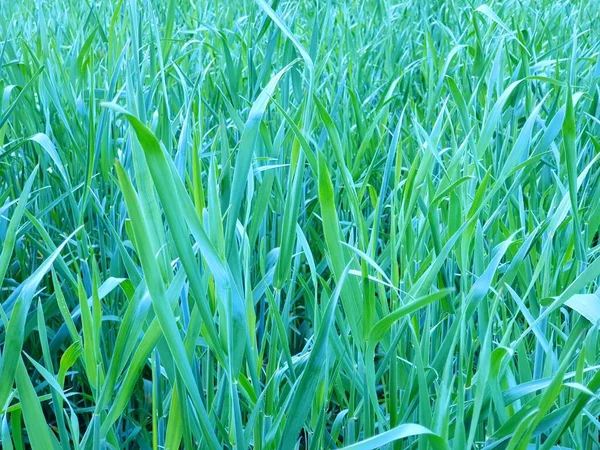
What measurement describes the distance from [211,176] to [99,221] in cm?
39

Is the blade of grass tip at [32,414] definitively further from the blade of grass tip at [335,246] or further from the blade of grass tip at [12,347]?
the blade of grass tip at [335,246]

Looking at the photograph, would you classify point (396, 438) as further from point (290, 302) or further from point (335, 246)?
point (290, 302)

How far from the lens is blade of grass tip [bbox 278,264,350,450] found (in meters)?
0.51

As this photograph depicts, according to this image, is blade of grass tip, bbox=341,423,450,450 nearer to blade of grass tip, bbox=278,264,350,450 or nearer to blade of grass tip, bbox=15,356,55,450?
blade of grass tip, bbox=278,264,350,450

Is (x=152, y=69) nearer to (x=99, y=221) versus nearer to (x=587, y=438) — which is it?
(x=99, y=221)

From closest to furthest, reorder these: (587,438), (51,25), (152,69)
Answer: (587,438)
(152,69)
(51,25)

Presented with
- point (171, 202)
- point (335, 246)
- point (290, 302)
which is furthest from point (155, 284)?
point (290, 302)

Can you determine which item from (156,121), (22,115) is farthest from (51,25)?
(156,121)

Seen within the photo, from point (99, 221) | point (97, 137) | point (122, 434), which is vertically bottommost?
point (122, 434)

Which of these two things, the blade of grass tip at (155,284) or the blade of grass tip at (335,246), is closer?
the blade of grass tip at (155,284)

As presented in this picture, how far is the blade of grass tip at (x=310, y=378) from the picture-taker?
0.51 metres

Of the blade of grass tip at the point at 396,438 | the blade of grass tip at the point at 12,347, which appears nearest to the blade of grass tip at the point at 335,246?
the blade of grass tip at the point at 396,438

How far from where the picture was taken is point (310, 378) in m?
0.52

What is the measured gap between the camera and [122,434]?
83 cm
